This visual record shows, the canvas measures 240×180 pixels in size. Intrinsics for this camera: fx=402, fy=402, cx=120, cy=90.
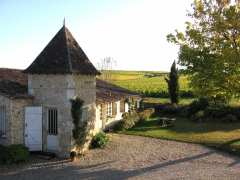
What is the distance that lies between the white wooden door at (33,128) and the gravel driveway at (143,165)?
2.52 meters

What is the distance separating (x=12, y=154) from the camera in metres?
21.4

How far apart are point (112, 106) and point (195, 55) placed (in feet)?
31.8

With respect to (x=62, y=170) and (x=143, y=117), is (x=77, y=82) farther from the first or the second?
(x=143, y=117)

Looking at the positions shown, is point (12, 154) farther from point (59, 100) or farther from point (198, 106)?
point (198, 106)

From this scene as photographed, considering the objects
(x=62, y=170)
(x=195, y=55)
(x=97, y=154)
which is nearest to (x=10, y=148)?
(x=62, y=170)

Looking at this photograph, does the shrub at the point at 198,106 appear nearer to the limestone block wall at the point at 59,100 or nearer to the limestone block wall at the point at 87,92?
the limestone block wall at the point at 87,92

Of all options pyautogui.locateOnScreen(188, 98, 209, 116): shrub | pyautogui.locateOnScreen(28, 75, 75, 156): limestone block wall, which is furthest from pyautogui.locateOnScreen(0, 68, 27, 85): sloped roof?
pyautogui.locateOnScreen(188, 98, 209, 116): shrub

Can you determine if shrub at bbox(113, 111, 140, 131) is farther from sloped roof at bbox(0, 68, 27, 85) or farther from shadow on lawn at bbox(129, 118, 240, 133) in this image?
sloped roof at bbox(0, 68, 27, 85)

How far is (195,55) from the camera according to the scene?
27.0 metres

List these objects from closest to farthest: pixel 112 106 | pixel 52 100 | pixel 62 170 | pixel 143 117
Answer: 1. pixel 62 170
2. pixel 52 100
3. pixel 112 106
4. pixel 143 117

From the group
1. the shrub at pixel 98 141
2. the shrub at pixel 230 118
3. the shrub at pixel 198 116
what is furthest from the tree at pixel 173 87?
the shrub at pixel 98 141

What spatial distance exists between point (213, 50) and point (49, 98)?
1136 cm

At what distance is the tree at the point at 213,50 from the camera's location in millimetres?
25850

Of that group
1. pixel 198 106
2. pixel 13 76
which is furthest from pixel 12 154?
pixel 198 106
